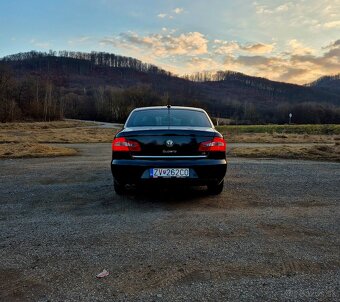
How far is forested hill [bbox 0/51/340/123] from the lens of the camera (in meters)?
81.8

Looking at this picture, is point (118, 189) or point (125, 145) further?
point (118, 189)

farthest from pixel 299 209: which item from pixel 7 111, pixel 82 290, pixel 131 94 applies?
pixel 131 94

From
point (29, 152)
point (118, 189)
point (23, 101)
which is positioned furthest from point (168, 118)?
point (23, 101)

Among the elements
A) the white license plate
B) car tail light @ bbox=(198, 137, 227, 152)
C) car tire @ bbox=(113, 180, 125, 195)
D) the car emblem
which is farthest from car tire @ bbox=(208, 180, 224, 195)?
car tire @ bbox=(113, 180, 125, 195)

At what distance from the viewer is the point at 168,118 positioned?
6.27 metres

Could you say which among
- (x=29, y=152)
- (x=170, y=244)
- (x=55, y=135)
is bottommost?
(x=55, y=135)

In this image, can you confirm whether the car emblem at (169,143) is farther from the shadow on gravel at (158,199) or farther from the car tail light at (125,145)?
the shadow on gravel at (158,199)

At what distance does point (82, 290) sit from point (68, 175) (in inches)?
246

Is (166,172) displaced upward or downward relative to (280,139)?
upward

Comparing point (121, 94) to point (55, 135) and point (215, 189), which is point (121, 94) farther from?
point (215, 189)

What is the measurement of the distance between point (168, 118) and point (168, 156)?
1039 millimetres

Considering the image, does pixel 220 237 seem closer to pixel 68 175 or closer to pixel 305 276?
pixel 305 276

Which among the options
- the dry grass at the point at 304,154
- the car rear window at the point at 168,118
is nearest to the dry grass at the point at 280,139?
the dry grass at the point at 304,154

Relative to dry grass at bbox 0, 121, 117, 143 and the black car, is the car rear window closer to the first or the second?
the black car
